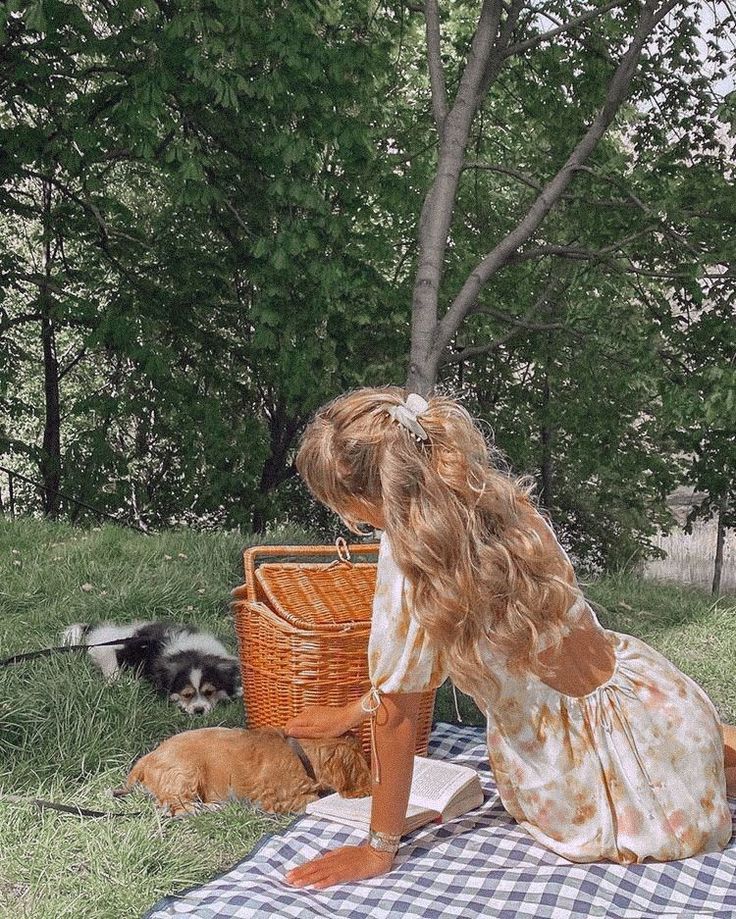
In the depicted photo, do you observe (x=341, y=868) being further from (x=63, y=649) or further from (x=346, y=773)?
(x=63, y=649)

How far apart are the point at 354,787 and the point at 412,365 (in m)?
3.39

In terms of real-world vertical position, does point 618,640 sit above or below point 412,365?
below

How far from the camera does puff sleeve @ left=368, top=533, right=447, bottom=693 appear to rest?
8.76 ft

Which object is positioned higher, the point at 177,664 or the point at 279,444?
the point at 279,444

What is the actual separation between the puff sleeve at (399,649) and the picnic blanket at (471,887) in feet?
1.67

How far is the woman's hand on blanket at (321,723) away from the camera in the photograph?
3307mm

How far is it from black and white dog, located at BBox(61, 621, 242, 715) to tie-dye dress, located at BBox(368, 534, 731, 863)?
1.50 metres

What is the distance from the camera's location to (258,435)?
10211 millimetres

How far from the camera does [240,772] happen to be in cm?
319

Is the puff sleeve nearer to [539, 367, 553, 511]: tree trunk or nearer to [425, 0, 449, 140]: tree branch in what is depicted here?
[425, 0, 449, 140]: tree branch

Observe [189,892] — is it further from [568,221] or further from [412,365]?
[568,221]

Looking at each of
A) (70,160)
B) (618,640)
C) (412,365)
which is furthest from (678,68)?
(618,640)

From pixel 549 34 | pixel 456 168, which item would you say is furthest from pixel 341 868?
pixel 549 34

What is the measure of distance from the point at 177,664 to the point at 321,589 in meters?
0.61
